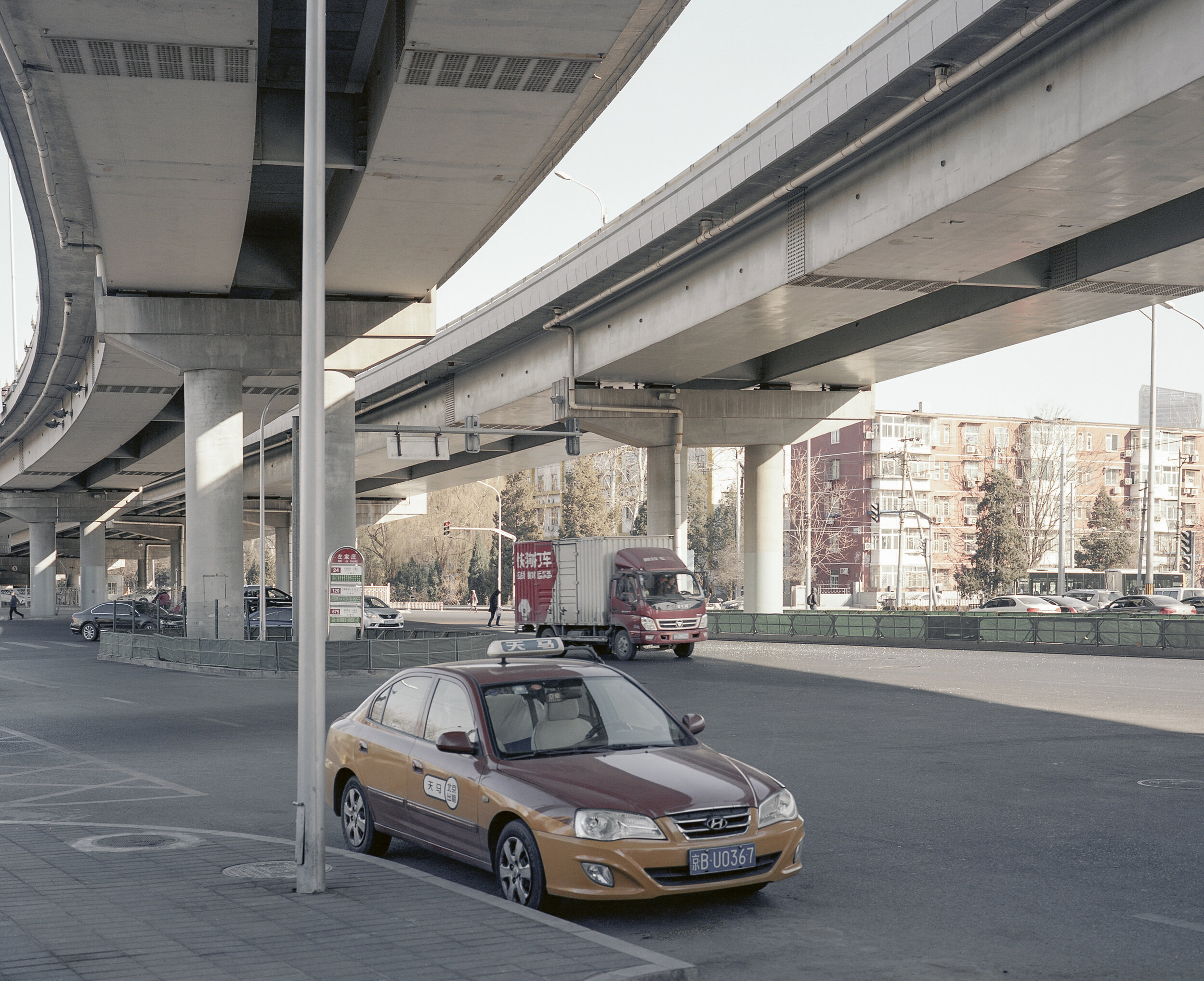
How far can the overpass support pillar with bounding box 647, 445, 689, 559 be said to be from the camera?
44.2 meters

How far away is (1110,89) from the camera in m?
15.4

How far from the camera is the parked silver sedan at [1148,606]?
4994cm

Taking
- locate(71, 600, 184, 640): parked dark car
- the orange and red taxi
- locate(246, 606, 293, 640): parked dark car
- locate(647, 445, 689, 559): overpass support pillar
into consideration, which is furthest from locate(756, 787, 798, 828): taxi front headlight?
locate(71, 600, 184, 640): parked dark car

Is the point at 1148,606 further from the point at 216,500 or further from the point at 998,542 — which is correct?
the point at 998,542

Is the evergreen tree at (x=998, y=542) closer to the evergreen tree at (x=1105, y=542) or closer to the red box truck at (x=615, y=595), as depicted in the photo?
the evergreen tree at (x=1105, y=542)

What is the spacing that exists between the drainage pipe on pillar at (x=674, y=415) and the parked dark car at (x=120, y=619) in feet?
59.4

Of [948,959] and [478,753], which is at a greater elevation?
[478,753]

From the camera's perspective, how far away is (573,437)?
36406 mm

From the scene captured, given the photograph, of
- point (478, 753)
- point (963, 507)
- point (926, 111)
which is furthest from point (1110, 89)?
point (963, 507)

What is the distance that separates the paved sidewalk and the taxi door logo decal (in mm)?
491

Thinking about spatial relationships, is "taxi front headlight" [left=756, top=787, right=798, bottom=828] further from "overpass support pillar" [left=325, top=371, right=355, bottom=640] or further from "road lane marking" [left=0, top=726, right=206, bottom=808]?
"overpass support pillar" [left=325, top=371, right=355, bottom=640]

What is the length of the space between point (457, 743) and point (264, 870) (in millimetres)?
1676

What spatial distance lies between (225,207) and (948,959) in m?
18.8

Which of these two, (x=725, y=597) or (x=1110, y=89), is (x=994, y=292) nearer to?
(x=1110, y=89)
